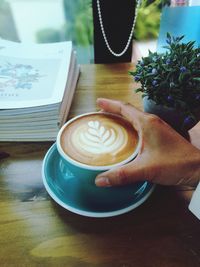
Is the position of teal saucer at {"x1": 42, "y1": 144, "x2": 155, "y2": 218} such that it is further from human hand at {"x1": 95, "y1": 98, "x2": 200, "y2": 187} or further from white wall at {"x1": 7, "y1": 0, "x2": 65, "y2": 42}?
white wall at {"x1": 7, "y1": 0, "x2": 65, "y2": 42}

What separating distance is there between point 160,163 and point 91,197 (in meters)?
0.13

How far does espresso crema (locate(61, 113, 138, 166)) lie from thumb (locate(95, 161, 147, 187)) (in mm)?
25

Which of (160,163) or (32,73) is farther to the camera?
(32,73)

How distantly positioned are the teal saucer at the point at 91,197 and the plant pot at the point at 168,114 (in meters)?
0.12

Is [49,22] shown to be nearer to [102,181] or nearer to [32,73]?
[32,73]

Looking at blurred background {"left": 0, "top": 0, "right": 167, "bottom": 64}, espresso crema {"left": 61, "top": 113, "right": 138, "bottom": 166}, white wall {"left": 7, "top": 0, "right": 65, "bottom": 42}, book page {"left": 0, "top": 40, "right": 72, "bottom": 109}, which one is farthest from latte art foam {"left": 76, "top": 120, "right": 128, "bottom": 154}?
white wall {"left": 7, "top": 0, "right": 65, "bottom": 42}

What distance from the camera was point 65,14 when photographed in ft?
3.88

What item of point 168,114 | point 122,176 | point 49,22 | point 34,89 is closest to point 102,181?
point 122,176

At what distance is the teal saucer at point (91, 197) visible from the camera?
0.40m

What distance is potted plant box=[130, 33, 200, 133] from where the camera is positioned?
43 centimetres

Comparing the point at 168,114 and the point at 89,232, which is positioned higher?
the point at 168,114

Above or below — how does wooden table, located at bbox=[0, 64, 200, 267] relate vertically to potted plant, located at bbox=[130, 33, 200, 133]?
below

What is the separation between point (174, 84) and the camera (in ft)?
1.42

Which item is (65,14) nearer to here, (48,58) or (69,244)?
(48,58)
